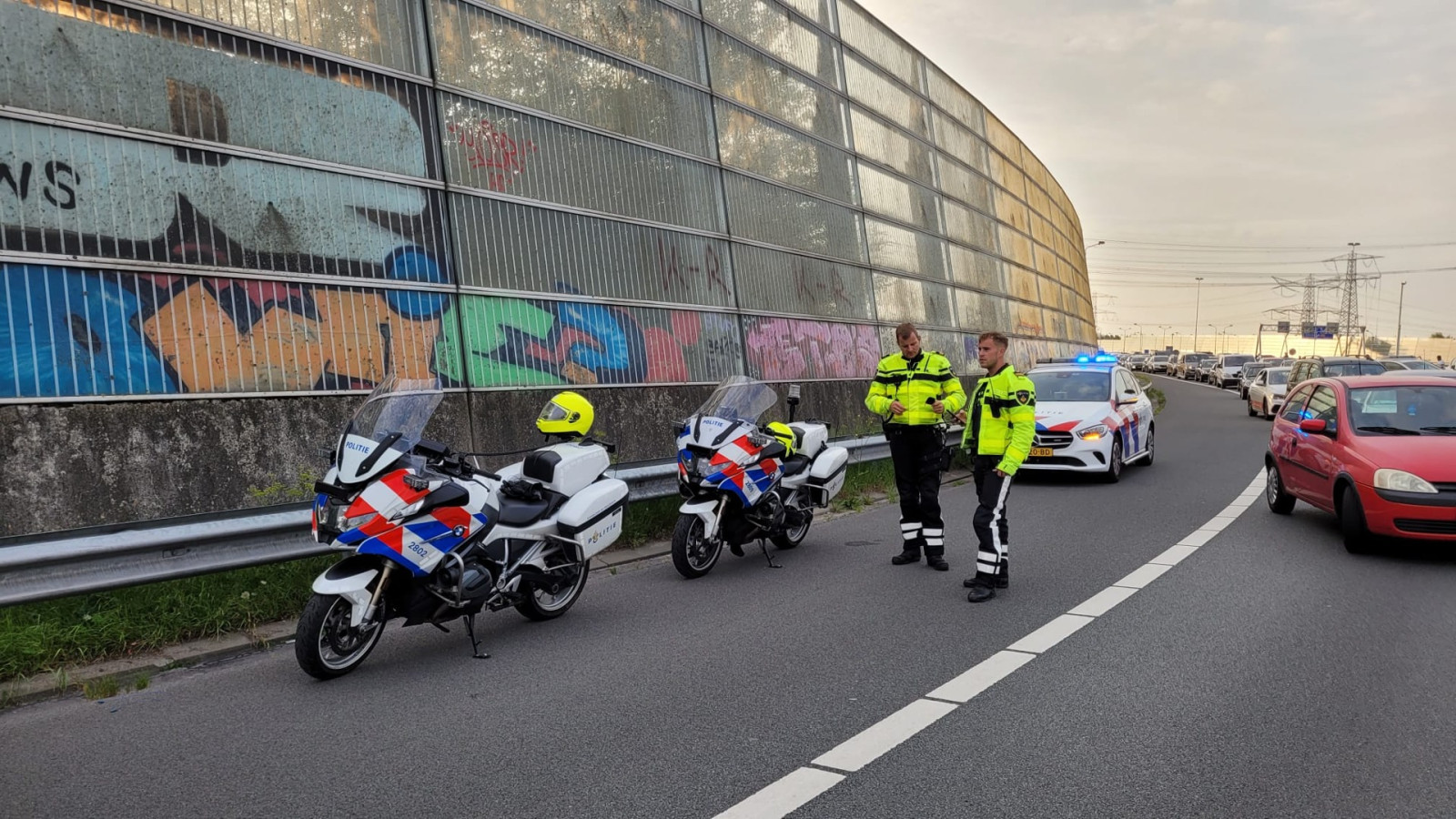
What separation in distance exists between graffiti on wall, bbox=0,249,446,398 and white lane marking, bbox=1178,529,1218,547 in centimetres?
709

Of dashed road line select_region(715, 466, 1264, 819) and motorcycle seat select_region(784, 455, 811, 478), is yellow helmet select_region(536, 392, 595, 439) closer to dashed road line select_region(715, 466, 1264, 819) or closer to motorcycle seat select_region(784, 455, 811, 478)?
motorcycle seat select_region(784, 455, 811, 478)

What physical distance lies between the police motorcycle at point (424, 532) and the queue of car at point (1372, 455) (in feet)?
19.7

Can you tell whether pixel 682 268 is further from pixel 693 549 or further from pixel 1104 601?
pixel 1104 601

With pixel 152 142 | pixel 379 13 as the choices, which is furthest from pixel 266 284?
pixel 379 13

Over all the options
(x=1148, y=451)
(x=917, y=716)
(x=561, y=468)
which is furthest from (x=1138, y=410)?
(x=917, y=716)

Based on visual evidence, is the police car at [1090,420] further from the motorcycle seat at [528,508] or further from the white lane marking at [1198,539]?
the motorcycle seat at [528,508]

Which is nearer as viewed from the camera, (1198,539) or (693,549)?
(693,549)

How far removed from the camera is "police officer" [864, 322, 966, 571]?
27.8 feet

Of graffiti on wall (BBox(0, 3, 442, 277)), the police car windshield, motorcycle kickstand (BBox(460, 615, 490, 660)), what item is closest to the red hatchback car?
the police car windshield

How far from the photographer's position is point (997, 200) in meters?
32.0

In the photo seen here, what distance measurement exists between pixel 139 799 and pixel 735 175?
1346 centimetres

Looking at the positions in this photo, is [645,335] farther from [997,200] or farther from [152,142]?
[997,200]

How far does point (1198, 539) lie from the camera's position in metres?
9.42

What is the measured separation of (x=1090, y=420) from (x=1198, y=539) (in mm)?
4998
